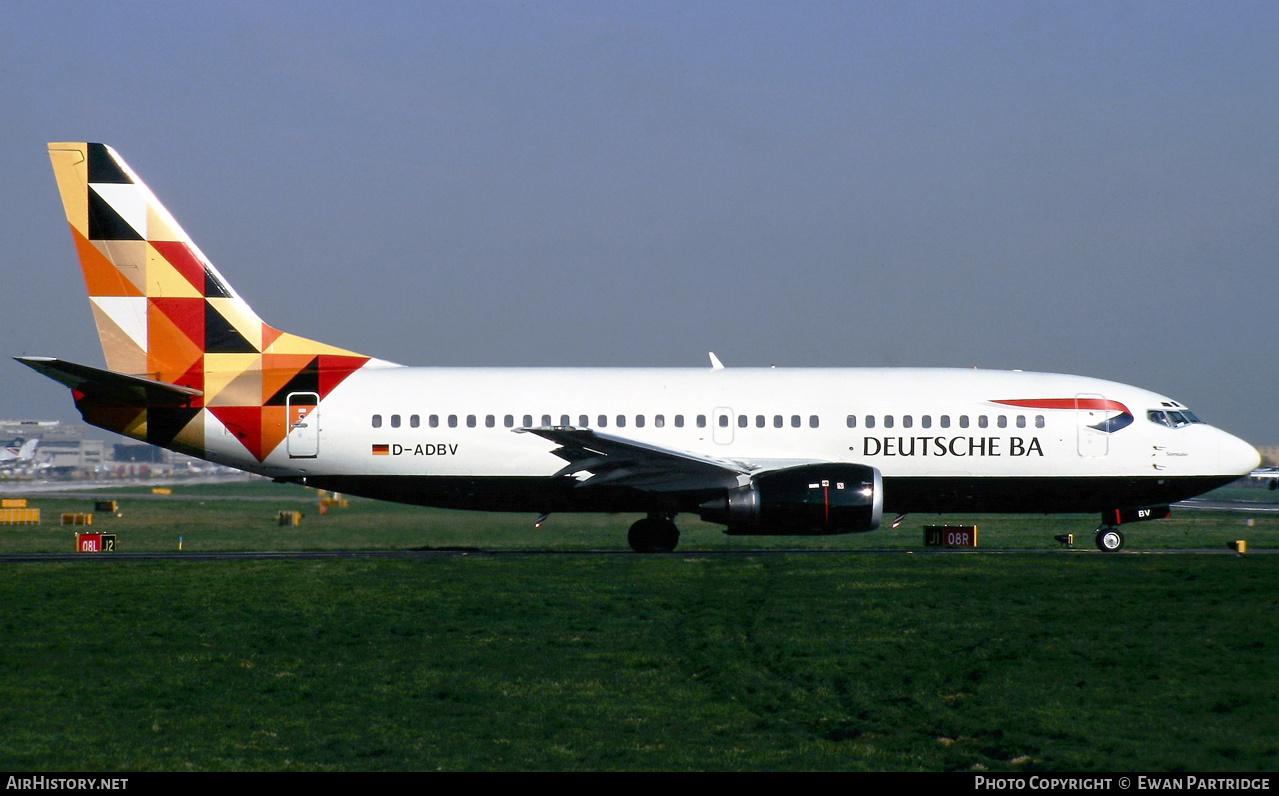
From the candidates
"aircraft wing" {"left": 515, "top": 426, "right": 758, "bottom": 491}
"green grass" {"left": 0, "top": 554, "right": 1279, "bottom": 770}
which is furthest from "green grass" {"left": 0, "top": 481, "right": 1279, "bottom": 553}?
"green grass" {"left": 0, "top": 554, "right": 1279, "bottom": 770}

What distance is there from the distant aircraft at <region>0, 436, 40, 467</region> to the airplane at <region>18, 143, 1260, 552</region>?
366 feet

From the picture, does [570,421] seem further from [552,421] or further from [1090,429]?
[1090,429]

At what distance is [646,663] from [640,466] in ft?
38.2

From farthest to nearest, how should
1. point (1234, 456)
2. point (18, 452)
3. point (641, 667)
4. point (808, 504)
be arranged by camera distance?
point (18, 452)
point (1234, 456)
point (808, 504)
point (641, 667)

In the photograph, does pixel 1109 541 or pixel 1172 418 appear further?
pixel 1172 418

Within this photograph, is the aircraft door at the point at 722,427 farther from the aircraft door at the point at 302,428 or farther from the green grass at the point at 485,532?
the aircraft door at the point at 302,428

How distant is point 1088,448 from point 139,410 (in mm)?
21715

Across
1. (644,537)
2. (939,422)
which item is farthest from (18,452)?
(939,422)

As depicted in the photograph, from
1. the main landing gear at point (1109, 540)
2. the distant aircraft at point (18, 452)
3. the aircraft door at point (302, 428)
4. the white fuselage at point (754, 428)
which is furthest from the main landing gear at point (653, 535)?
the distant aircraft at point (18, 452)

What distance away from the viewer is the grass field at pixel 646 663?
11547mm

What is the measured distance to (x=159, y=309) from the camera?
28.0m

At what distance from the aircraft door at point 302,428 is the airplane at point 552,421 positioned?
34 millimetres

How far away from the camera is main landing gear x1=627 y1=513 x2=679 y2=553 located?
28219 millimetres

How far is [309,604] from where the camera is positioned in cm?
1908
